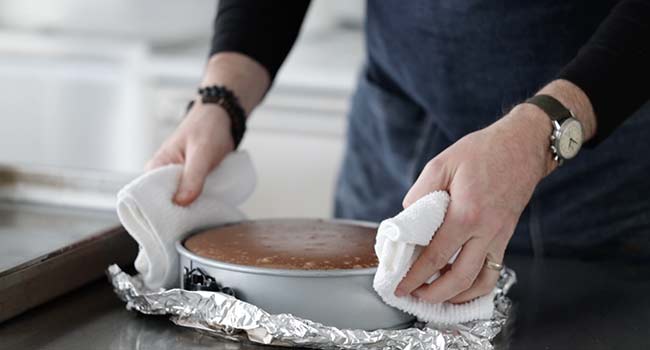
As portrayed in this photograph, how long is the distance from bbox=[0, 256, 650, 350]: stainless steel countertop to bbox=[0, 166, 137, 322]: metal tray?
21 millimetres

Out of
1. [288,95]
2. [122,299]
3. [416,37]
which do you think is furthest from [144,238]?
[288,95]

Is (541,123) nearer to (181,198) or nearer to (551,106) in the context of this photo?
(551,106)

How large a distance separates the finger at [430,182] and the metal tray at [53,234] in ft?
1.08

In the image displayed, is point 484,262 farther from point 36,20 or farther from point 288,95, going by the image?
point 36,20

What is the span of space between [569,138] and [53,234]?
0.57 meters

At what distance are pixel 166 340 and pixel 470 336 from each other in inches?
9.8

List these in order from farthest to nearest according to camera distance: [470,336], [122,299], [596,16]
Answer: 1. [596,16]
2. [122,299]
3. [470,336]

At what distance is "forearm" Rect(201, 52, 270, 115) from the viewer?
1175 mm

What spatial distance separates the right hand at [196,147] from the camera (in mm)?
1018

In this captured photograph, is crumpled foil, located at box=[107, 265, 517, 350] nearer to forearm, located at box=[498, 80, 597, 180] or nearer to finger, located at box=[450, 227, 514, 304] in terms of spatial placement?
finger, located at box=[450, 227, 514, 304]

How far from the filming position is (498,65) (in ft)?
4.05

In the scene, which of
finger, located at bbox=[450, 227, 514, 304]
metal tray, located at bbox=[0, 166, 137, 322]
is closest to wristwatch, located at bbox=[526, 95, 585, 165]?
finger, located at bbox=[450, 227, 514, 304]

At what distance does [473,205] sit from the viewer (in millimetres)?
825

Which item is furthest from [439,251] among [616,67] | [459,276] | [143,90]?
[143,90]
